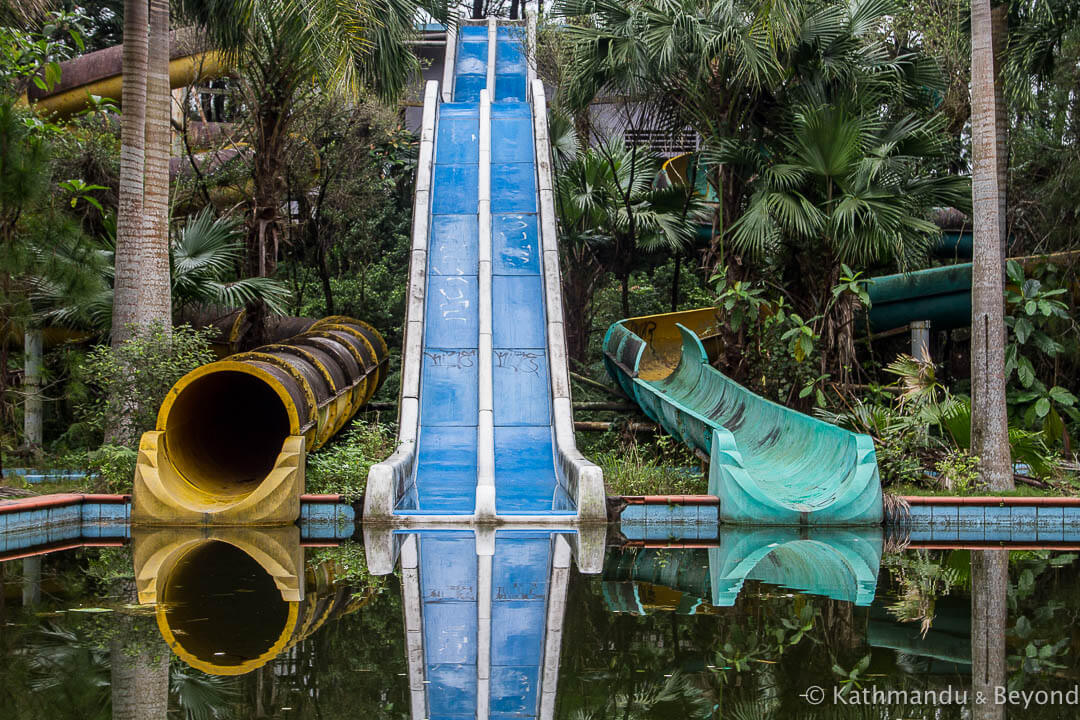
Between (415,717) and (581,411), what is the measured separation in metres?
12.4

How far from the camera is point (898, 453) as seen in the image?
12711 millimetres

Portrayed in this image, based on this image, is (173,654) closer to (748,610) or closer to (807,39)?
(748,610)

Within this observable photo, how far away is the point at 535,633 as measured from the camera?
6242mm

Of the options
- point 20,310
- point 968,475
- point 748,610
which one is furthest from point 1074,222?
point 20,310

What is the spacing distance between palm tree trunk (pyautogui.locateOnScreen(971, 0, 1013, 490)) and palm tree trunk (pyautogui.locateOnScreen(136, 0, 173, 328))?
942 cm

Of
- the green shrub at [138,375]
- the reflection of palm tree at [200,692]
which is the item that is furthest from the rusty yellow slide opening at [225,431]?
the reflection of palm tree at [200,692]

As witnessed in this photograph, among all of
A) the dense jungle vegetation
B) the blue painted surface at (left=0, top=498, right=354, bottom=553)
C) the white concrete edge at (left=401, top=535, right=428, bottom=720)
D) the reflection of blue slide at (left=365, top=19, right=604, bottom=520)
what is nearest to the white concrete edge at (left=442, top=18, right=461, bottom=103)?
the reflection of blue slide at (left=365, top=19, right=604, bottom=520)

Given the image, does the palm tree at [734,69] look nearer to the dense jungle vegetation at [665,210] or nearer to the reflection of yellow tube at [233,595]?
the dense jungle vegetation at [665,210]

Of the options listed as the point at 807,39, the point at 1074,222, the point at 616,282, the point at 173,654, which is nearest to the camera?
the point at 173,654

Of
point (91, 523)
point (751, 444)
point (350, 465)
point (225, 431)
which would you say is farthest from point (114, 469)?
point (751, 444)

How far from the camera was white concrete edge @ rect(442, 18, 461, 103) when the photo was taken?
→ 73.9ft

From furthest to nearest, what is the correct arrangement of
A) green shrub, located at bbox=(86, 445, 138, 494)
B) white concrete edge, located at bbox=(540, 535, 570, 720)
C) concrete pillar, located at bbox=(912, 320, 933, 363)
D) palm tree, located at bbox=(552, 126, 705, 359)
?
palm tree, located at bbox=(552, 126, 705, 359), concrete pillar, located at bbox=(912, 320, 933, 363), green shrub, located at bbox=(86, 445, 138, 494), white concrete edge, located at bbox=(540, 535, 570, 720)

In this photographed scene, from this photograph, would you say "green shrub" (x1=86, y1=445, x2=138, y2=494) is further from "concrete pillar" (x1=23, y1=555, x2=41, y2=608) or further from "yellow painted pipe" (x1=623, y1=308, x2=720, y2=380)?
"yellow painted pipe" (x1=623, y1=308, x2=720, y2=380)

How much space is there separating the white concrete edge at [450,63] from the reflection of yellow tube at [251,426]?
749 cm
